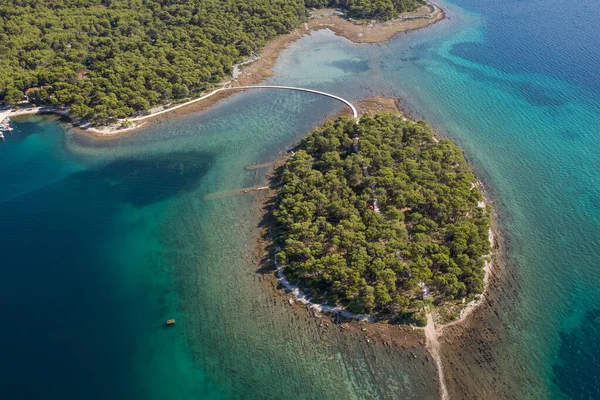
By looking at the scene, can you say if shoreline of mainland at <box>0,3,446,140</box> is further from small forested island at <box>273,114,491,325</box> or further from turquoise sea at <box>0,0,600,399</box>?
small forested island at <box>273,114,491,325</box>

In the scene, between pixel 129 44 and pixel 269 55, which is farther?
pixel 269 55

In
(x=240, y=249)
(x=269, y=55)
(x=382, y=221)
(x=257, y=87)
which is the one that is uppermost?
(x=269, y=55)

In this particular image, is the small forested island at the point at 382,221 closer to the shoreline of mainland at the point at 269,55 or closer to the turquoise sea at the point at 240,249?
the turquoise sea at the point at 240,249

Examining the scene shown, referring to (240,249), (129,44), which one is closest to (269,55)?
(129,44)

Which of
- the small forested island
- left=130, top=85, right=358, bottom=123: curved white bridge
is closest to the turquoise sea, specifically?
left=130, top=85, right=358, bottom=123: curved white bridge

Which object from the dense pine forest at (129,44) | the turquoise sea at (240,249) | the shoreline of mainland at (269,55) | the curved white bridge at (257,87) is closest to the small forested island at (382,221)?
the turquoise sea at (240,249)

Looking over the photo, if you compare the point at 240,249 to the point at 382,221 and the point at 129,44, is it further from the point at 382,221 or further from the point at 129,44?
the point at 129,44
